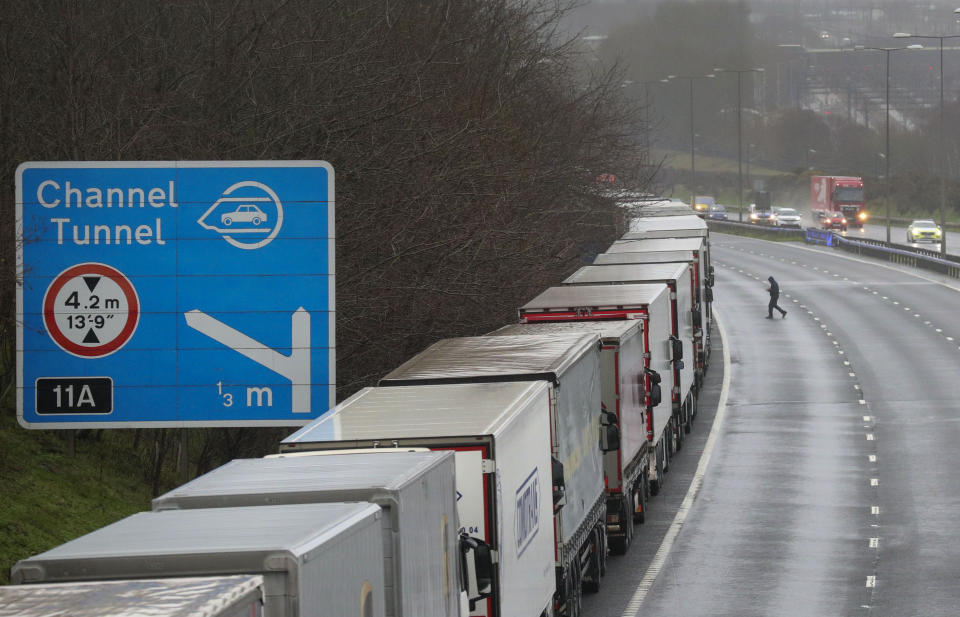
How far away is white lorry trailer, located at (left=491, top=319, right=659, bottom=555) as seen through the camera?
21.7m

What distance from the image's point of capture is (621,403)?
21.9 m

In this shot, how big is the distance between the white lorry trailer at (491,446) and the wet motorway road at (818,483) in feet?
18.3

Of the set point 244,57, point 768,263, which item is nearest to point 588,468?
point 244,57

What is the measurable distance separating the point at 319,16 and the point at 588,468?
956 cm

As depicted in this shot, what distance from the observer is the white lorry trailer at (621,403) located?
2167 cm

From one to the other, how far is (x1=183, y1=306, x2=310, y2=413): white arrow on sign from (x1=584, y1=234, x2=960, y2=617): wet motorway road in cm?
946

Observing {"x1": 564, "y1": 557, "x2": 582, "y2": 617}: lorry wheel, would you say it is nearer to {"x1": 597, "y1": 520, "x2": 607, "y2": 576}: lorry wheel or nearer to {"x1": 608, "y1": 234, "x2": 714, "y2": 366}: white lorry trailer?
{"x1": 597, "y1": 520, "x2": 607, "y2": 576}: lorry wheel

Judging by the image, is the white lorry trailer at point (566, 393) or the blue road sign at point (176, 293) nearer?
the blue road sign at point (176, 293)

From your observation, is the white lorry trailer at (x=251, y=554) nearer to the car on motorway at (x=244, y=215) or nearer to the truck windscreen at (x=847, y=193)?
the car on motorway at (x=244, y=215)

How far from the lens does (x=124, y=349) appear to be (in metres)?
11.5

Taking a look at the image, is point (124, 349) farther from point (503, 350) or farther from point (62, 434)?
point (62, 434)

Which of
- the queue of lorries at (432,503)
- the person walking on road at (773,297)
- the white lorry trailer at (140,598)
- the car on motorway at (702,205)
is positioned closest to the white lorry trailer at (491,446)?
the queue of lorries at (432,503)

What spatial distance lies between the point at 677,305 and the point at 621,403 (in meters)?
10.2

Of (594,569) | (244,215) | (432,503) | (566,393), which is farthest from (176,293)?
(594,569)
